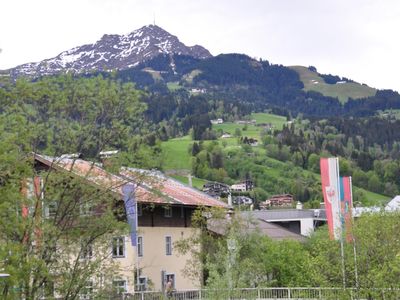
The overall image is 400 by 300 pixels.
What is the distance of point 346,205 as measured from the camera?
136ft

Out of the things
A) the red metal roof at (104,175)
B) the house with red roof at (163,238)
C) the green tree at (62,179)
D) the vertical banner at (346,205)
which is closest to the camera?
the green tree at (62,179)

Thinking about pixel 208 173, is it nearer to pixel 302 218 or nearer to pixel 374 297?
pixel 302 218

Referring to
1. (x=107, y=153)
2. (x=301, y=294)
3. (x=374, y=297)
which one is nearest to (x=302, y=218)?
(x=301, y=294)

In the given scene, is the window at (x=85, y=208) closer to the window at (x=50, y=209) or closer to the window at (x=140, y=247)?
the window at (x=50, y=209)

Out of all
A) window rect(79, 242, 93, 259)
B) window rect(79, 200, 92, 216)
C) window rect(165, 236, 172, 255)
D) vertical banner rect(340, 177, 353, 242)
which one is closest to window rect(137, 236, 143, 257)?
window rect(165, 236, 172, 255)

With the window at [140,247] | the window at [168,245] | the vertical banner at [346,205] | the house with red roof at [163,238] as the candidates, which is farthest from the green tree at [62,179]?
the window at [168,245]

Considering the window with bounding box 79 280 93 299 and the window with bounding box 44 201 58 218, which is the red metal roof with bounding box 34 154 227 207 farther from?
the window with bounding box 79 280 93 299

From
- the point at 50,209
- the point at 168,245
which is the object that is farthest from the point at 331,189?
the point at 50,209

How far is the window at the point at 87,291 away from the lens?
2570cm

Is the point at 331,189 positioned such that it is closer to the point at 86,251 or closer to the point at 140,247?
the point at 140,247

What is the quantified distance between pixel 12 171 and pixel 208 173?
17481 cm

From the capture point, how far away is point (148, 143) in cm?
2845

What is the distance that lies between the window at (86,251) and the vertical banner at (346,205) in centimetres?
1287

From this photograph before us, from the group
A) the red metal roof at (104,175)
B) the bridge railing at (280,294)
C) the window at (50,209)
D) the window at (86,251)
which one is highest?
the red metal roof at (104,175)
